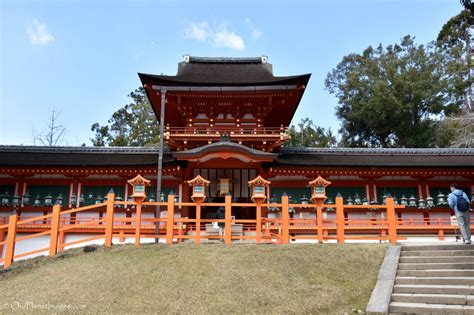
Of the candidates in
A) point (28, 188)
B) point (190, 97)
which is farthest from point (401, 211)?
point (28, 188)

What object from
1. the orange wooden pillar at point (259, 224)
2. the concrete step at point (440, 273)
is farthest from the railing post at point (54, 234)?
the concrete step at point (440, 273)

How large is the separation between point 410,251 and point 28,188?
52.7 feet

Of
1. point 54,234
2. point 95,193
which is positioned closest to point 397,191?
point 95,193

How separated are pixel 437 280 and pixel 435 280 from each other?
4 cm

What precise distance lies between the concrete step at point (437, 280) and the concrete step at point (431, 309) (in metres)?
1.11

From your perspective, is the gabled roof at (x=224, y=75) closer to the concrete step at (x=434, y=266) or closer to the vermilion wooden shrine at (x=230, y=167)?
the vermilion wooden shrine at (x=230, y=167)

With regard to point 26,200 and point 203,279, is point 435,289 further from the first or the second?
point 26,200

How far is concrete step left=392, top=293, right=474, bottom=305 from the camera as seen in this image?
7988mm

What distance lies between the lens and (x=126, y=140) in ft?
147

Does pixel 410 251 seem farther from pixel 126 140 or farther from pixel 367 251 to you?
pixel 126 140

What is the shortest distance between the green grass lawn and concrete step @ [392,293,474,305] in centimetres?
64

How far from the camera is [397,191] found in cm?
1847

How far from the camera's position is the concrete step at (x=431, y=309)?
297 inches

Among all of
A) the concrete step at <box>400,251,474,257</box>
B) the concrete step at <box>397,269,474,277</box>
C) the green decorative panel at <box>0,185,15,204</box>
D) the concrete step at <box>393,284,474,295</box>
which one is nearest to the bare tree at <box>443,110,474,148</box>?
the concrete step at <box>400,251,474,257</box>
